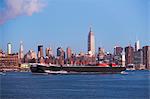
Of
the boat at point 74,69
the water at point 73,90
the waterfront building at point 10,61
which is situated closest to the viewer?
the water at point 73,90

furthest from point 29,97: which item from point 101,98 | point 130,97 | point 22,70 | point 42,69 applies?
point 22,70

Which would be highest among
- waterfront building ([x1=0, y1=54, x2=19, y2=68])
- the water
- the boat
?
waterfront building ([x1=0, y1=54, x2=19, y2=68])

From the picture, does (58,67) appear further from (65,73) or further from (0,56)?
(0,56)

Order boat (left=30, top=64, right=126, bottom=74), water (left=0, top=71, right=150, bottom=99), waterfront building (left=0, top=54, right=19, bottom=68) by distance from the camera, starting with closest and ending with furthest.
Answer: water (left=0, top=71, right=150, bottom=99) < boat (left=30, top=64, right=126, bottom=74) < waterfront building (left=0, top=54, right=19, bottom=68)

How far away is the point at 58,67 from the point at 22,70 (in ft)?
61.4

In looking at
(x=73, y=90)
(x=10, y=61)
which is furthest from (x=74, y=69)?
(x=10, y=61)

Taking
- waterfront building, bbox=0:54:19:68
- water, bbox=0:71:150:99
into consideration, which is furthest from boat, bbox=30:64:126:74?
waterfront building, bbox=0:54:19:68

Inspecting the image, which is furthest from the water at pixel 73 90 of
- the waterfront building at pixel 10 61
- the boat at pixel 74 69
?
the waterfront building at pixel 10 61

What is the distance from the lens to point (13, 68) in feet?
173

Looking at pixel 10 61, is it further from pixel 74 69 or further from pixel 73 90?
pixel 73 90

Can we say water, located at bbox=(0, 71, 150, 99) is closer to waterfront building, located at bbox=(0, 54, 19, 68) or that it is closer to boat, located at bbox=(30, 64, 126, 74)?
boat, located at bbox=(30, 64, 126, 74)

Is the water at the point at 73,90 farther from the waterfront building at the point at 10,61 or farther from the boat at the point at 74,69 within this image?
the waterfront building at the point at 10,61

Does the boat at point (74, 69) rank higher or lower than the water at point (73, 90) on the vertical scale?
higher

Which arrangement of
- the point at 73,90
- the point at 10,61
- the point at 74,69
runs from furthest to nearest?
the point at 10,61 < the point at 74,69 < the point at 73,90
